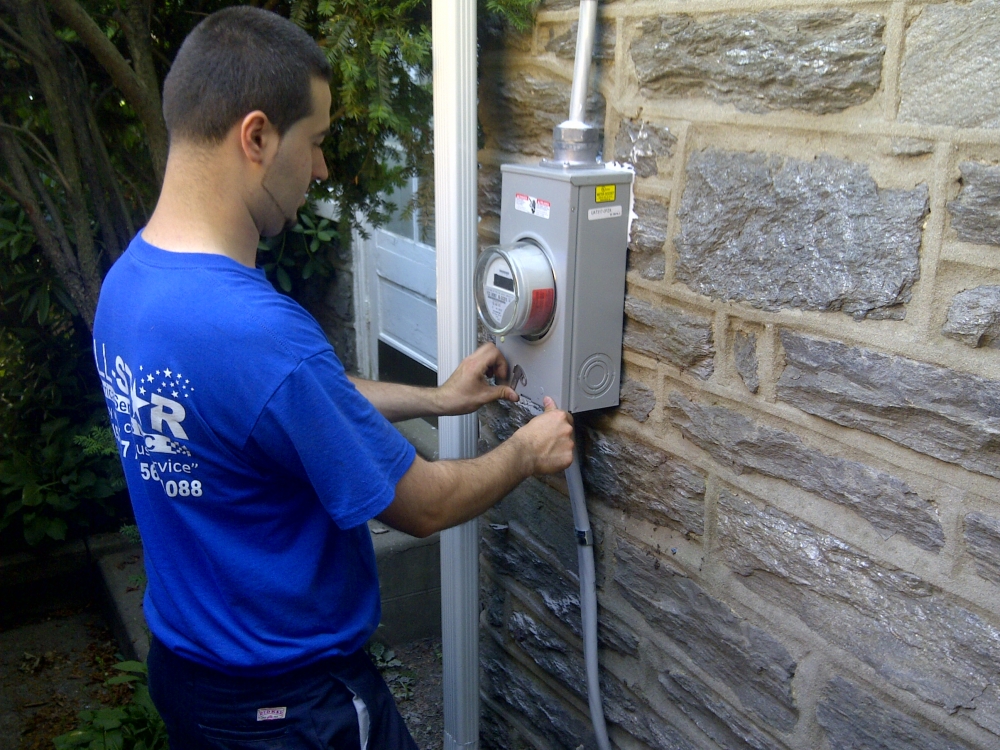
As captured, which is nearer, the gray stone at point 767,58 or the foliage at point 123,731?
the gray stone at point 767,58

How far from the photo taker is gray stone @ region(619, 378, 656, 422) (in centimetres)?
188

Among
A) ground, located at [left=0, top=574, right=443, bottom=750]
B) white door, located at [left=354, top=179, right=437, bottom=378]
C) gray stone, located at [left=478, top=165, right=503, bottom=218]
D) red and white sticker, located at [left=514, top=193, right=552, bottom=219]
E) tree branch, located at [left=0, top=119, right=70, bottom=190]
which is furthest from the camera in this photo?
white door, located at [left=354, top=179, right=437, bottom=378]

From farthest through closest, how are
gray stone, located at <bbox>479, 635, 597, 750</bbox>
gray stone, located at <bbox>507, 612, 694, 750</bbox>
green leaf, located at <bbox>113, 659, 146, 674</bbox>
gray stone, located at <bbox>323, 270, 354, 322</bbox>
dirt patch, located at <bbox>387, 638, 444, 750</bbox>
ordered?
1. gray stone, located at <bbox>323, 270, 354, 322</bbox>
2. dirt patch, located at <bbox>387, 638, 444, 750</bbox>
3. green leaf, located at <bbox>113, 659, 146, 674</bbox>
4. gray stone, located at <bbox>479, 635, 597, 750</bbox>
5. gray stone, located at <bbox>507, 612, 694, 750</bbox>

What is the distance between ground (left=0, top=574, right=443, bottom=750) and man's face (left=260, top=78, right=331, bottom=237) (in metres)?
2.14

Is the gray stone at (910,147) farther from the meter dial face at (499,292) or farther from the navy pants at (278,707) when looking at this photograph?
the navy pants at (278,707)

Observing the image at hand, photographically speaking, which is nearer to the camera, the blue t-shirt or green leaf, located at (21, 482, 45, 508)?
the blue t-shirt

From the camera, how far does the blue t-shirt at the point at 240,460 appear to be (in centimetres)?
140

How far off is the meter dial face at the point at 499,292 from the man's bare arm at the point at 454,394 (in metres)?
0.16

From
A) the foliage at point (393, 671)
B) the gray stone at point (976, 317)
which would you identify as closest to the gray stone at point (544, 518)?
the gray stone at point (976, 317)

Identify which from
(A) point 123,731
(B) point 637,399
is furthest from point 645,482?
(A) point 123,731

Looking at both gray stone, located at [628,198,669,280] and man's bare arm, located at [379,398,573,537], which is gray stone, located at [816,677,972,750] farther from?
gray stone, located at [628,198,669,280]

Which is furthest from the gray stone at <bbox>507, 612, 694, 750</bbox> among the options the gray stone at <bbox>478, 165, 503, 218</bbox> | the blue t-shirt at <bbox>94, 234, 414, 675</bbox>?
the gray stone at <bbox>478, 165, 503, 218</bbox>

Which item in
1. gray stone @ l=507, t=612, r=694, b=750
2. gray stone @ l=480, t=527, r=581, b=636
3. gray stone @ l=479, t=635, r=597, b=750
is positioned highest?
gray stone @ l=480, t=527, r=581, b=636

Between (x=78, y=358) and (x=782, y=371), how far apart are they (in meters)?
3.62
